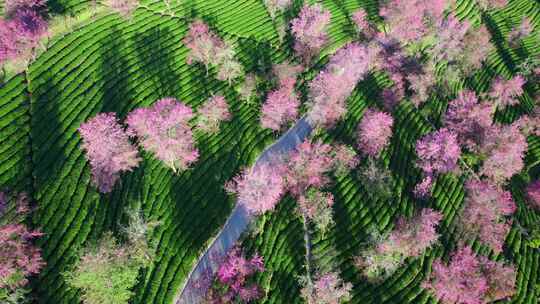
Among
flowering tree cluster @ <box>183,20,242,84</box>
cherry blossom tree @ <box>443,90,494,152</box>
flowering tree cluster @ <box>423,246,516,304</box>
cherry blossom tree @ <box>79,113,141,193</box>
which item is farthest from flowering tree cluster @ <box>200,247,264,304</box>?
cherry blossom tree @ <box>443,90,494,152</box>

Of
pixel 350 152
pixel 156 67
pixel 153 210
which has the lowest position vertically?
pixel 153 210

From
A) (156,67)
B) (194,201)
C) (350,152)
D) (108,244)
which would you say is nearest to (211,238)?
(194,201)

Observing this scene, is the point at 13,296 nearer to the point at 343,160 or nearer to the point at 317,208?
the point at 317,208

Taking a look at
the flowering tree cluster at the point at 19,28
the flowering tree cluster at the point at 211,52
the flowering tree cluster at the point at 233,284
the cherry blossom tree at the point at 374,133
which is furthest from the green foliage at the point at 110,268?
the cherry blossom tree at the point at 374,133

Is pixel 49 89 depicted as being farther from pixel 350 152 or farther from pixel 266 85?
pixel 350 152

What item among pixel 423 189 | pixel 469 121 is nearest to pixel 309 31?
A: pixel 469 121

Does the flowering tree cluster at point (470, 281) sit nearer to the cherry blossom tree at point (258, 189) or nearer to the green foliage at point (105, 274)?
the cherry blossom tree at point (258, 189)
